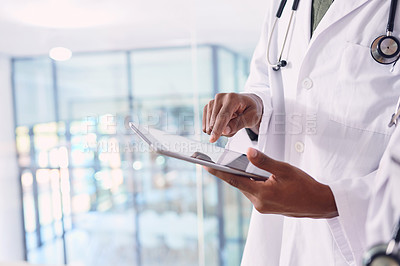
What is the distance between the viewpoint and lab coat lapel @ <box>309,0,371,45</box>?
0.73 m

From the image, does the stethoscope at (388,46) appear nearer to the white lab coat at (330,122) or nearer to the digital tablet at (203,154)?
the white lab coat at (330,122)

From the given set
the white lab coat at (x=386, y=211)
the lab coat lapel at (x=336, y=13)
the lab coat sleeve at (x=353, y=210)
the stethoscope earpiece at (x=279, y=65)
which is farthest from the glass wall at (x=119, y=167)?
the white lab coat at (x=386, y=211)

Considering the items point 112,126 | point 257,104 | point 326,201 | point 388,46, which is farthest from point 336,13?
point 112,126

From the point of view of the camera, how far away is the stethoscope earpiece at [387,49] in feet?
2.18

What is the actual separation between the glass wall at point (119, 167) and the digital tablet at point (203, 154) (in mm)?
1368

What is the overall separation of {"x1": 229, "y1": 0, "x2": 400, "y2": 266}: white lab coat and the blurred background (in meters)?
1.17

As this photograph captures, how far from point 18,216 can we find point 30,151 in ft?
1.49

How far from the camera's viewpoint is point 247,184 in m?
0.59

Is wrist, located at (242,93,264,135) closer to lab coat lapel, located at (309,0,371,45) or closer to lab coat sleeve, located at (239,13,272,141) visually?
lab coat sleeve, located at (239,13,272,141)

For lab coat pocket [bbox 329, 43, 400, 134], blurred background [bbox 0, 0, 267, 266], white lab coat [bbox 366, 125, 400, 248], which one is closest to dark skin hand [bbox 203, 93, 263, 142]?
lab coat pocket [bbox 329, 43, 400, 134]

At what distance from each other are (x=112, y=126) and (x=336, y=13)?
5.45 ft

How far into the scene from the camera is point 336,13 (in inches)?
29.3

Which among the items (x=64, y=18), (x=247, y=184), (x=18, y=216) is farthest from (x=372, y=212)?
(x=18, y=216)

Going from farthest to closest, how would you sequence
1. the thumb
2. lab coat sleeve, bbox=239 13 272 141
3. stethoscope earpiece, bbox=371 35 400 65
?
lab coat sleeve, bbox=239 13 272 141, stethoscope earpiece, bbox=371 35 400 65, the thumb
